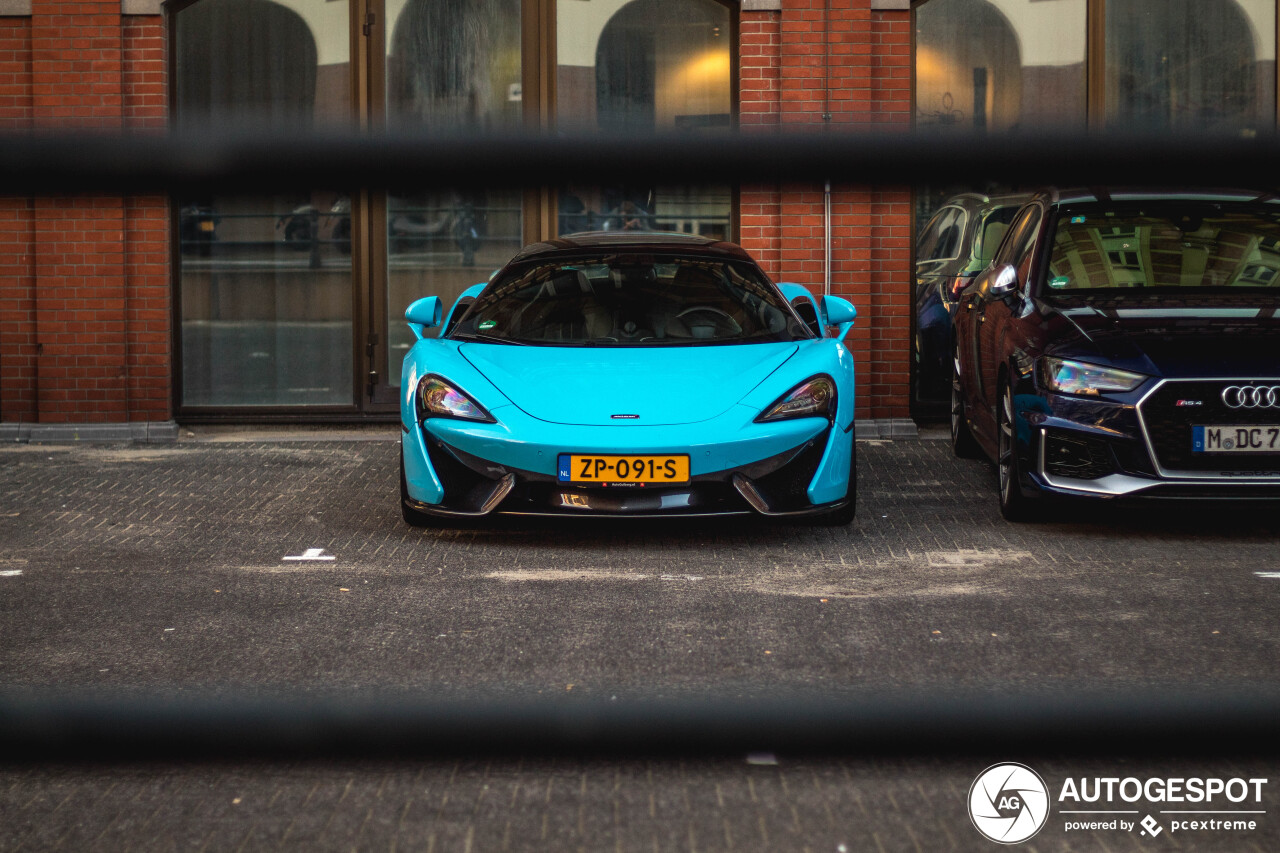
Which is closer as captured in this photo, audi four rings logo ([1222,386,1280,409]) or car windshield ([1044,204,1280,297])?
audi four rings logo ([1222,386,1280,409])

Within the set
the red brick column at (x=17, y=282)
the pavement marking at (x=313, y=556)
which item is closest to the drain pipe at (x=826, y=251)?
the pavement marking at (x=313, y=556)

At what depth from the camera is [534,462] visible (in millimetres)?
6172

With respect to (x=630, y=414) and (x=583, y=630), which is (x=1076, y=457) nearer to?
(x=630, y=414)

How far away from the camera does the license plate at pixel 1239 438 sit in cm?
607

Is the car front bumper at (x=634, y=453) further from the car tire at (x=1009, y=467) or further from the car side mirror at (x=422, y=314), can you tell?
the car side mirror at (x=422, y=314)

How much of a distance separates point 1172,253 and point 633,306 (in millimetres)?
2693

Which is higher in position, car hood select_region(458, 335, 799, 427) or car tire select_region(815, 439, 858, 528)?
car hood select_region(458, 335, 799, 427)

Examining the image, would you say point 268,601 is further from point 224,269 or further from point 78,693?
point 224,269

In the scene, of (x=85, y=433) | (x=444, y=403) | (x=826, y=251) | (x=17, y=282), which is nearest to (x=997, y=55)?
(x=826, y=251)

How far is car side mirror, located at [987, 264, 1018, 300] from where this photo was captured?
23.9 feet

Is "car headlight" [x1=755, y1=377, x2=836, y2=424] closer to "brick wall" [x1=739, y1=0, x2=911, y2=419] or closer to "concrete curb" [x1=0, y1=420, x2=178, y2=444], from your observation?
"brick wall" [x1=739, y1=0, x2=911, y2=419]

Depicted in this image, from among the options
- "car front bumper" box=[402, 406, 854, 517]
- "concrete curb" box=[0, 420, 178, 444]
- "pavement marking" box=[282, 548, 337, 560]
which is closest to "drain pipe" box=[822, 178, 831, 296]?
"car front bumper" box=[402, 406, 854, 517]

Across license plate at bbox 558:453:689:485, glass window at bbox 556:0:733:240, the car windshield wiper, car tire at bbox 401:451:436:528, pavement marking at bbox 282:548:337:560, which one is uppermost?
glass window at bbox 556:0:733:240

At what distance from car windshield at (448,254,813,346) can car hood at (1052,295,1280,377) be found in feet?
4.47
